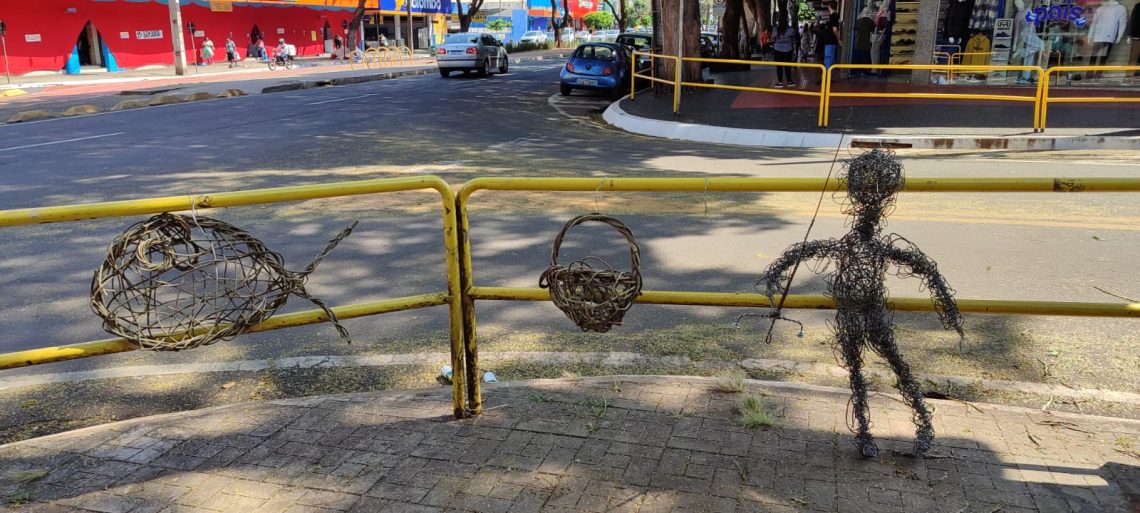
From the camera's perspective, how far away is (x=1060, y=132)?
44.9 feet

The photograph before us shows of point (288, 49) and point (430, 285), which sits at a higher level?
point (288, 49)

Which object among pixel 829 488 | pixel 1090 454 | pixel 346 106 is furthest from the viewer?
pixel 346 106

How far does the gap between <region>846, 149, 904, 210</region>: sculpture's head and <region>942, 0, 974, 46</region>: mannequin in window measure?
20.9 metres

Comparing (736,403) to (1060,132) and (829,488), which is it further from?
(1060,132)

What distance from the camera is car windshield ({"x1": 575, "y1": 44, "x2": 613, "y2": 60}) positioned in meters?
22.4

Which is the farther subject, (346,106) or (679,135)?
(346,106)

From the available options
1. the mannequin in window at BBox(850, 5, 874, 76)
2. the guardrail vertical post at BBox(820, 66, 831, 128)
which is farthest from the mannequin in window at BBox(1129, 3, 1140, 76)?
the guardrail vertical post at BBox(820, 66, 831, 128)

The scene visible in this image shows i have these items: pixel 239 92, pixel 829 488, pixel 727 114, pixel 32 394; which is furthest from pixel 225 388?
pixel 239 92

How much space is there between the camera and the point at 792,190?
3449mm

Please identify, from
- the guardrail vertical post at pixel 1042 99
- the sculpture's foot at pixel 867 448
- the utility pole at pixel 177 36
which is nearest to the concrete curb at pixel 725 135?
the guardrail vertical post at pixel 1042 99

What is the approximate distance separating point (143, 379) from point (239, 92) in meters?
22.0

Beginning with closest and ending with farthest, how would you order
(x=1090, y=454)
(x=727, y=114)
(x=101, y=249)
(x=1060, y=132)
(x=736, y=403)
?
(x=1090, y=454) → (x=736, y=403) → (x=101, y=249) → (x=1060, y=132) → (x=727, y=114)

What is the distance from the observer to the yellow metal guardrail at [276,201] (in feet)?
10.6

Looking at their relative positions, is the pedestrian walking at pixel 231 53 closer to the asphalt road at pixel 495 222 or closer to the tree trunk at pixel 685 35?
the asphalt road at pixel 495 222
